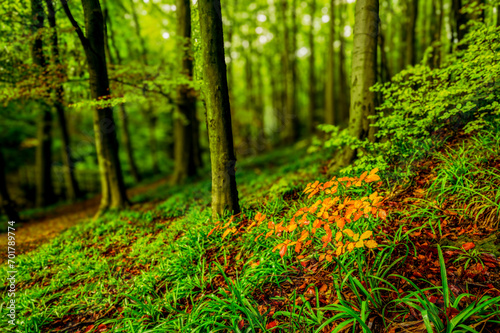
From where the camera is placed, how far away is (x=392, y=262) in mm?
2643

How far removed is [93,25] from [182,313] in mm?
6260

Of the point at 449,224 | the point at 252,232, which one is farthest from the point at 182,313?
the point at 449,224

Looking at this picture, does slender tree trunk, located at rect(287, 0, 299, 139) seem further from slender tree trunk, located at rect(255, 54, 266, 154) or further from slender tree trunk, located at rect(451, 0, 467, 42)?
slender tree trunk, located at rect(451, 0, 467, 42)

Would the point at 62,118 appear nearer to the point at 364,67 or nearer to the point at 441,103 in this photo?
the point at 364,67

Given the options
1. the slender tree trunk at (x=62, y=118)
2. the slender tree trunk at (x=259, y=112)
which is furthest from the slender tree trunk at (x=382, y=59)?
the slender tree trunk at (x=259, y=112)

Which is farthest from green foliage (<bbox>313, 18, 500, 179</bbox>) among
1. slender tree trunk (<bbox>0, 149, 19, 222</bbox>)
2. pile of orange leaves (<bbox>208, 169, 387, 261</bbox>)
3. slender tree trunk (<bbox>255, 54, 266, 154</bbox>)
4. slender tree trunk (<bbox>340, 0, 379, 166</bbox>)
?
slender tree trunk (<bbox>255, 54, 266, 154</bbox>)

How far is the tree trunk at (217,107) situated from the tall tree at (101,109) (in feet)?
9.33

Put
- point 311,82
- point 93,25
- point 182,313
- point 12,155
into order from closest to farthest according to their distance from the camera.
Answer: point 182,313 → point 93,25 → point 12,155 → point 311,82

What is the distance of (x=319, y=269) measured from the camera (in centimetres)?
287

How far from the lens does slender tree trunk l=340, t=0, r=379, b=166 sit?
14.8ft

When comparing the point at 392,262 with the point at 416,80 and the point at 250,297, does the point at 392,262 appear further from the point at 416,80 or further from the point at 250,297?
the point at 416,80

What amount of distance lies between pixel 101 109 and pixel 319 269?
626 centimetres

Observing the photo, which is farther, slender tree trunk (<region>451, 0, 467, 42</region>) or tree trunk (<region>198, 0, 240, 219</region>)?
slender tree trunk (<region>451, 0, 467, 42</region>)

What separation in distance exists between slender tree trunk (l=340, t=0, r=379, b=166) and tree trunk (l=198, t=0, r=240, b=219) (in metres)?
→ 2.70
